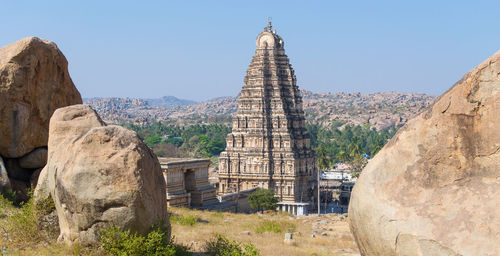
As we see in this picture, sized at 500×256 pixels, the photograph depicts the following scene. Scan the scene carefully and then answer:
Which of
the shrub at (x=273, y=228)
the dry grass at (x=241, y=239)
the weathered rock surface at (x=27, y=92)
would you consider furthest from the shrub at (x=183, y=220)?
the weathered rock surface at (x=27, y=92)

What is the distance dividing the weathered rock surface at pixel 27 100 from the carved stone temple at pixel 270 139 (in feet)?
109

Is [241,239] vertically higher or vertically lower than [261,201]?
higher

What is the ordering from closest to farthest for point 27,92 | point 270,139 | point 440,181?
1. point 440,181
2. point 27,92
3. point 270,139

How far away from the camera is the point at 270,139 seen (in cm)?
4869

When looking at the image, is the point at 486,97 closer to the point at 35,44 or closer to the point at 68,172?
the point at 68,172

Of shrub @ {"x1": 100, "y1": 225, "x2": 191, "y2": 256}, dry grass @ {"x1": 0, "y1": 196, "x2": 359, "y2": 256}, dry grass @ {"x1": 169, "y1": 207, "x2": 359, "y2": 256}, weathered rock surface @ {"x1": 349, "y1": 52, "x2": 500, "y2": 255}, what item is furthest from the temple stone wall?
weathered rock surface @ {"x1": 349, "y1": 52, "x2": 500, "y2": 255}

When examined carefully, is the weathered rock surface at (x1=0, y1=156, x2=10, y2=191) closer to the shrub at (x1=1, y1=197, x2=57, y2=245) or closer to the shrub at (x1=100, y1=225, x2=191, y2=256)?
the shrub at (x1=1, y1=197, x2=57, y2=245)

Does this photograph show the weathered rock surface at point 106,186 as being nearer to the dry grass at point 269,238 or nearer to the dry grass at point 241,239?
the dry grass at point 241,239

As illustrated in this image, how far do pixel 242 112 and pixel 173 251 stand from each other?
41.1m

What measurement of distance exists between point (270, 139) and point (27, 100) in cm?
3473

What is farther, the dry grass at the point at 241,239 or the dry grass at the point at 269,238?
the dry grass at the point at 269,238

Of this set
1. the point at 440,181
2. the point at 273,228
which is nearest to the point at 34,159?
the point at 273,228

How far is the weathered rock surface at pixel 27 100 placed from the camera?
1438 cm

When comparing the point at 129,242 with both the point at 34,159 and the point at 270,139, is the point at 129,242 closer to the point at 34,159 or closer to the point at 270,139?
the point at 34,159
